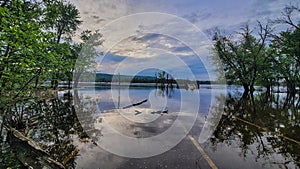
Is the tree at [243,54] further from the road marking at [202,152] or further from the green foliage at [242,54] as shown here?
the road marking at [202,152]

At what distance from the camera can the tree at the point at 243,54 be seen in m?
33.3

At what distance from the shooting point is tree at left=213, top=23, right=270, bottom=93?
33312mm

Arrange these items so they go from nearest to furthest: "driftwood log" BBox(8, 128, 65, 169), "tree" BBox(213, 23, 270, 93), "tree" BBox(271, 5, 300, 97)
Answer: "driftwood log" BBox(8, 128, 65, 169), "tree" BBox(271, 5, 300, 97), "tree" BBox(213, 23, 270, 93)

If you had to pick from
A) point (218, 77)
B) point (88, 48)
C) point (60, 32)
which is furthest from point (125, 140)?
point (218, 77)

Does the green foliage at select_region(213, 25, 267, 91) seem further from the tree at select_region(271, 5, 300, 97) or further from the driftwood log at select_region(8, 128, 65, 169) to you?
the driftwood log at select_region(8, 128, 65, 169)

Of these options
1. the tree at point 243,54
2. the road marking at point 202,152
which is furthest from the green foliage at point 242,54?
the road marking at point 202,152

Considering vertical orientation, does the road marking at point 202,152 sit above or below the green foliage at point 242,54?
below

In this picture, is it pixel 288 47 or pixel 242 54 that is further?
pixel 242 54

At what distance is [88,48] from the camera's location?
3309 cm

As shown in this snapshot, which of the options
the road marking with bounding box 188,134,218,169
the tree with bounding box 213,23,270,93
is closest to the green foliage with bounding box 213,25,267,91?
the tree with bounding box 213,23,270,93

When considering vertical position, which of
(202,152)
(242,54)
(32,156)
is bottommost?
(202,152)

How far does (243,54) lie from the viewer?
112 ft

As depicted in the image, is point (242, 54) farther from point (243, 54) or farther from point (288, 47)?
point (288, 47)

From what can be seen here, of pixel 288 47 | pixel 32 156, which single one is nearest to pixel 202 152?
pixel 32 156
